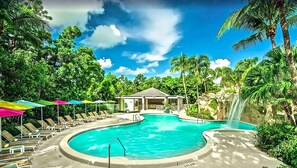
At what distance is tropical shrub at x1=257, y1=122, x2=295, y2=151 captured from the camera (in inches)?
299

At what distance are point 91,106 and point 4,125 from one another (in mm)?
12594

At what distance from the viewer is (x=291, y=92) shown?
7.72m

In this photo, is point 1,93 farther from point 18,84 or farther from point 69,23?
point 69,23

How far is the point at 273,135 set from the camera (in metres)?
7.84

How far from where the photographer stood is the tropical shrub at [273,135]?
7.60 m

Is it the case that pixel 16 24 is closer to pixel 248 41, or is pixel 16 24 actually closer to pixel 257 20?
pixel 257 20

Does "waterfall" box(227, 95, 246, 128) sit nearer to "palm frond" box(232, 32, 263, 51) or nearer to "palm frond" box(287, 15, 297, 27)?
"palm frond" box(232, 32, 263, 51)

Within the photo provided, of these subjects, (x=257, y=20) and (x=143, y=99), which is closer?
(x=257, y=20)

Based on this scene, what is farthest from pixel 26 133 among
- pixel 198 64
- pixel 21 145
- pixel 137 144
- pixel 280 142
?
pixel 198 64

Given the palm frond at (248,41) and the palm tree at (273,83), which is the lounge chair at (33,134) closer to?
the palm tree at (273,83)

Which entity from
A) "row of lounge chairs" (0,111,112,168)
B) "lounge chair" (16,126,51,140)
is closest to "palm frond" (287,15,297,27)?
"row of lounge chairs" (0,111,112,168)

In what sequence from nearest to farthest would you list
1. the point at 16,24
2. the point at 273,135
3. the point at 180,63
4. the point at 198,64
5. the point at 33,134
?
1. the point at 273,135
2. the point at 33,134
3. the point at 16,24
4. the point at 198,64
5. the point at 180,63

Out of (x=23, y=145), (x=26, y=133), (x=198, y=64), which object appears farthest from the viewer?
(x=198, y=64)

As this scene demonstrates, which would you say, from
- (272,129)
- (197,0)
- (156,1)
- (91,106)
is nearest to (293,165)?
(272,129)
